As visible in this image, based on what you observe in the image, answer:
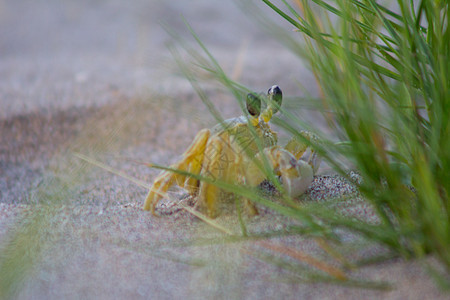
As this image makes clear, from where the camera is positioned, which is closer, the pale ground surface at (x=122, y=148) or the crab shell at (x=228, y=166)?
the pale ground surface at (x=122, y=148)

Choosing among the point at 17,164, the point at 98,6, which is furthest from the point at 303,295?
the point at 98,6

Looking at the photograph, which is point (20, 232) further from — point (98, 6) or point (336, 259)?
point (98, 6)

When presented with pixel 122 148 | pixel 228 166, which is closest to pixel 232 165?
pixel 228 166

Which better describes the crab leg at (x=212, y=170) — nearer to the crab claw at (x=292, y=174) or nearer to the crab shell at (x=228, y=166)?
the crab shell at (x=228, y=166)

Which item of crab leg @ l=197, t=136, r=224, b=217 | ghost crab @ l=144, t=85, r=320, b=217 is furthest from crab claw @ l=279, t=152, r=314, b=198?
crab leg @ l=197, t=136, r=224, b=217

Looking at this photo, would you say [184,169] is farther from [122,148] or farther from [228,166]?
[122,148]

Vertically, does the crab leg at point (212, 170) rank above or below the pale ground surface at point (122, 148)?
above

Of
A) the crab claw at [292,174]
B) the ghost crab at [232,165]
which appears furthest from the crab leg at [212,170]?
the crab claw at [292,174]
